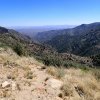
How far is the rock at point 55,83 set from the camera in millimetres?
7042

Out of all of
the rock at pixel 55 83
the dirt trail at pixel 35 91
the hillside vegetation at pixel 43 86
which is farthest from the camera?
the rock at pixel 55 83

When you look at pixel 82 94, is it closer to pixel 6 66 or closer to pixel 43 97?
pixel 43 97

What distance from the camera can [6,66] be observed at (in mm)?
8977

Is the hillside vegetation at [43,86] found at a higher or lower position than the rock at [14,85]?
lower

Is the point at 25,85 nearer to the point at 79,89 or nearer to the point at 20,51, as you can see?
the point at 79,89

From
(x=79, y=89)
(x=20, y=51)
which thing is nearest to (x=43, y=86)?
(x=79, y=89)

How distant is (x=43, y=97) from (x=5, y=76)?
7.02 feet

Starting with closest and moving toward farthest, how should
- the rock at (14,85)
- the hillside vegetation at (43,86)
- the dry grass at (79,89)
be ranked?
the hillside vegetation at (43,86), the dry grass at (79,89), the rock at (14,85)

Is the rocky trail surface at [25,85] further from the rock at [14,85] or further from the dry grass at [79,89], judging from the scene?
the dry grass at [79,89]

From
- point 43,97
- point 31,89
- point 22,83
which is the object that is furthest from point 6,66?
point 43,97

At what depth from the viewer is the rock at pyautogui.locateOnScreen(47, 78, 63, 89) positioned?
704 cm

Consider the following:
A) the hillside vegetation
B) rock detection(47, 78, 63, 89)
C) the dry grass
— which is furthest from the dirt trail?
the dry grass

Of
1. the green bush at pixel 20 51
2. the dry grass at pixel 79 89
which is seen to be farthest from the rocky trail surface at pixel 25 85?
the green bush at pixel 20 51

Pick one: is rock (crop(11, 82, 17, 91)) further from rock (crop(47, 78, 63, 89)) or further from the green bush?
the green bush
